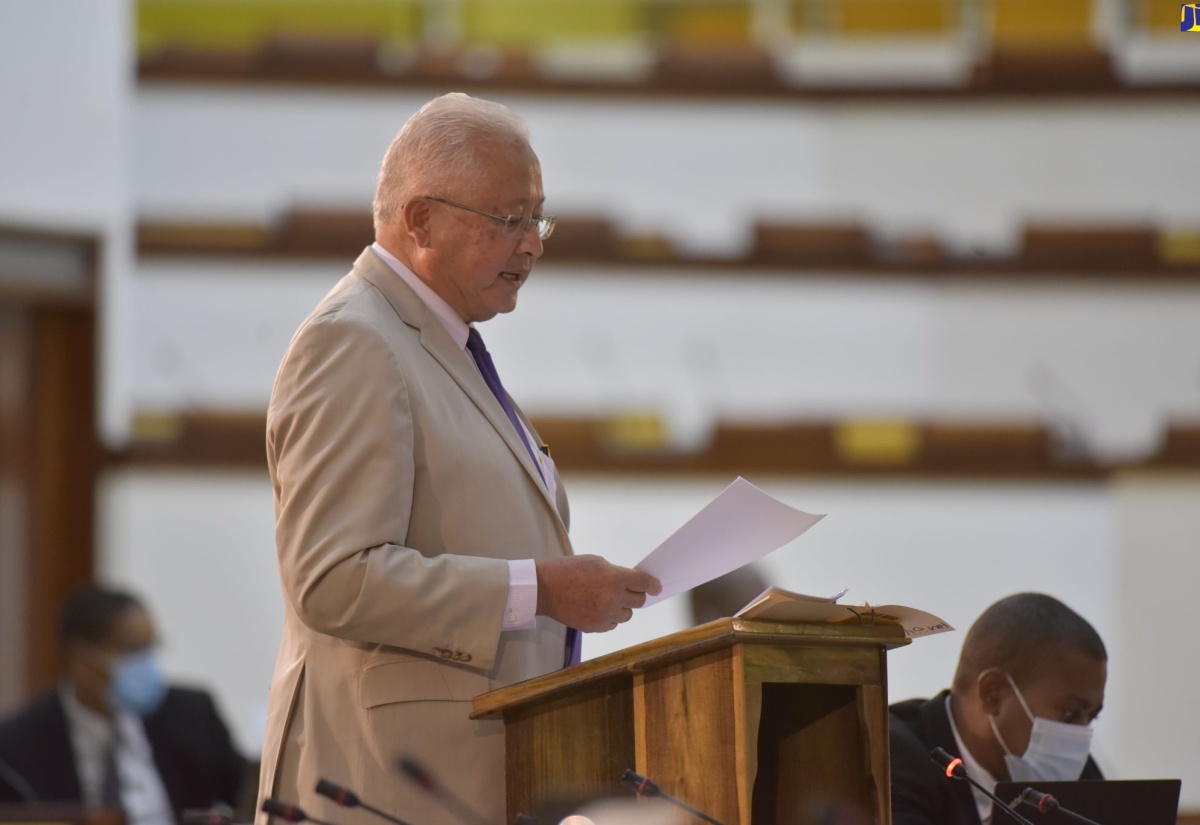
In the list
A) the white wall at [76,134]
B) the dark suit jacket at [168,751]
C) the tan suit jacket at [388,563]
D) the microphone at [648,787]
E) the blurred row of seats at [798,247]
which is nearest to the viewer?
the microphone at [648,787]

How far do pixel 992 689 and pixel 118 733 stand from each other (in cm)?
301

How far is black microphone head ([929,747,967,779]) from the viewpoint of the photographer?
238cm

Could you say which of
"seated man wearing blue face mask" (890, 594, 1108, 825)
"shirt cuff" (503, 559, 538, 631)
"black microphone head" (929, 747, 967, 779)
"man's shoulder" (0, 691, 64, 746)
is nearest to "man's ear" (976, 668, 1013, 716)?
"seated man wearing blue face mask" (890, 594, 1108, 825)

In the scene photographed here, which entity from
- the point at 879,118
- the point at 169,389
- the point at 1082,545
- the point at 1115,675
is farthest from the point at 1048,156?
the point at 169,389

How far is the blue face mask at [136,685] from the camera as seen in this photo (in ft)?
16.9

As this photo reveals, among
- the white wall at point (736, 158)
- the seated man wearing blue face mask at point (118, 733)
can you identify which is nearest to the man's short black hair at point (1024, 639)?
the seated man wearing blue face mask at point (118, 733)

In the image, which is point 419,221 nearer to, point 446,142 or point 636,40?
point 446,142

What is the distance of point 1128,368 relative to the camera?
7746mm

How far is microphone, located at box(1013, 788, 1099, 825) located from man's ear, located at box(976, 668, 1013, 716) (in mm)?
472

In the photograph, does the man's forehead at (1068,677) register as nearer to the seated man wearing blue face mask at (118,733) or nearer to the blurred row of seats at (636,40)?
the seated man wearing blue face mask at (118,733)

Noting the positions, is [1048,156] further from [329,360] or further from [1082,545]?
[329,360]

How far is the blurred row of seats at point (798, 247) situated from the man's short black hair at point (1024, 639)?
475 cm

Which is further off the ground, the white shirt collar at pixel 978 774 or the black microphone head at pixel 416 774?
the black microphone head at pixel 416 774

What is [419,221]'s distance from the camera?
2545 mm
